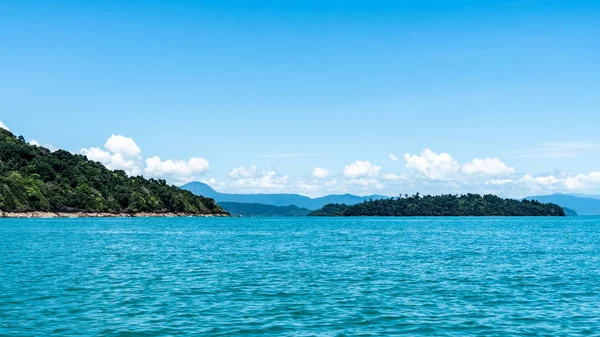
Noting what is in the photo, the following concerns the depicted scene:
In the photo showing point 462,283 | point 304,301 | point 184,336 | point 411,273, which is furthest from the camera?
point 411,273

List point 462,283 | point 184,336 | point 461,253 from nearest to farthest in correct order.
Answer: point 184,336, point 462,283, point 461,253

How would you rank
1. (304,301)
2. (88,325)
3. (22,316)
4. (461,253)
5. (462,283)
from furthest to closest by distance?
(461,253) → (462,283) → (304,301) → (22,316) → (88,325)

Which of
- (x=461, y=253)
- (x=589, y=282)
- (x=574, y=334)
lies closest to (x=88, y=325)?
(x=574, y=334)

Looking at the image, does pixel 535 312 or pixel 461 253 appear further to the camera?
pixel 461 253

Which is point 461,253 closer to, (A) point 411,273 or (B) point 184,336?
(A) point 411,273

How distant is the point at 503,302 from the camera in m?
39.6

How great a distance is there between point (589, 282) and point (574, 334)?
24.0 m

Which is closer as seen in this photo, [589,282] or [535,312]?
[535,312]

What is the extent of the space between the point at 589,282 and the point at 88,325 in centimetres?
4278

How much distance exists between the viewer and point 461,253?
82938 millimetres

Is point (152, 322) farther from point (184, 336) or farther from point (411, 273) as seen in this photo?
point (411, 273)

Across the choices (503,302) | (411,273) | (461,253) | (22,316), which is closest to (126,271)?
(22,316)

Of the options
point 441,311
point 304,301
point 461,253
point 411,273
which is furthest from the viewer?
point 461,253

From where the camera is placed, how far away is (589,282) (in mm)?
51125
